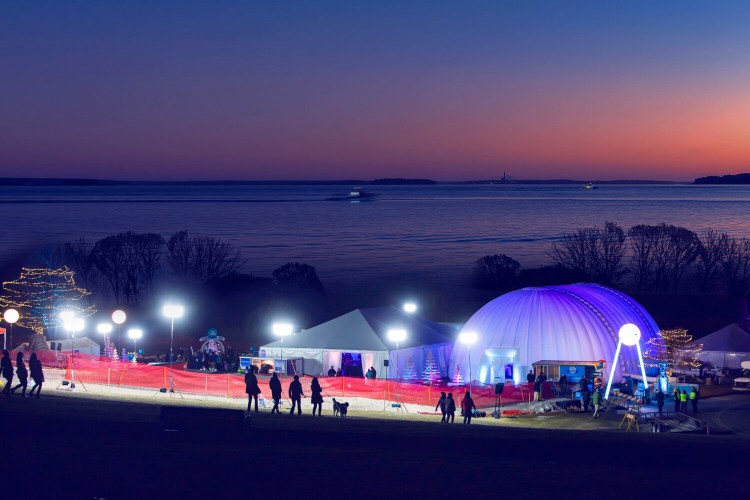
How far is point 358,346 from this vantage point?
36406mm

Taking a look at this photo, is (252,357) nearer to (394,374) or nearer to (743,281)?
(394,374)

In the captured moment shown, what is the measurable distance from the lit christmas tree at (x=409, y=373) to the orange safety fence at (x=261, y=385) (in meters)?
4.77

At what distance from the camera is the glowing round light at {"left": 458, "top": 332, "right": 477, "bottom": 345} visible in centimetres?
3778

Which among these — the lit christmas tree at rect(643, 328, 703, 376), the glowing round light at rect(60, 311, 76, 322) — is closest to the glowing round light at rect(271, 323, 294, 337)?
the glowing round light at rect(60, 311, 76, 322)

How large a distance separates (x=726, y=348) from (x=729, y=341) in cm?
40

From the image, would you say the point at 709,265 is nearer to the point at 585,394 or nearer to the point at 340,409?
the point at 585,394

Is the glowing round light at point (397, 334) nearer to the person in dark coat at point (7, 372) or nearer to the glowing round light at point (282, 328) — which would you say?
the glowing round light at point (282, 328)

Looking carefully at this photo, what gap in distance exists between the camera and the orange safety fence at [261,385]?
97.6 feet

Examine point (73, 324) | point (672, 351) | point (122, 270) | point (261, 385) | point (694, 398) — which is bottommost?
point (694, 398)

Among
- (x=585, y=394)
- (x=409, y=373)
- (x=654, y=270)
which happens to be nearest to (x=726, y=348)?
(x=585, y=394)

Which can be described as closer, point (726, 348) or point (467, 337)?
point (467, 337)

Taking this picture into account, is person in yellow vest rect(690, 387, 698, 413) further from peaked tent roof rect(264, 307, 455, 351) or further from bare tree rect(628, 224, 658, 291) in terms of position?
bare tree rect(628, 224, 658, 291)

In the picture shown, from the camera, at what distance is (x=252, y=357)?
123 ft

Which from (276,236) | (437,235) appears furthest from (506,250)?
(276,236)
